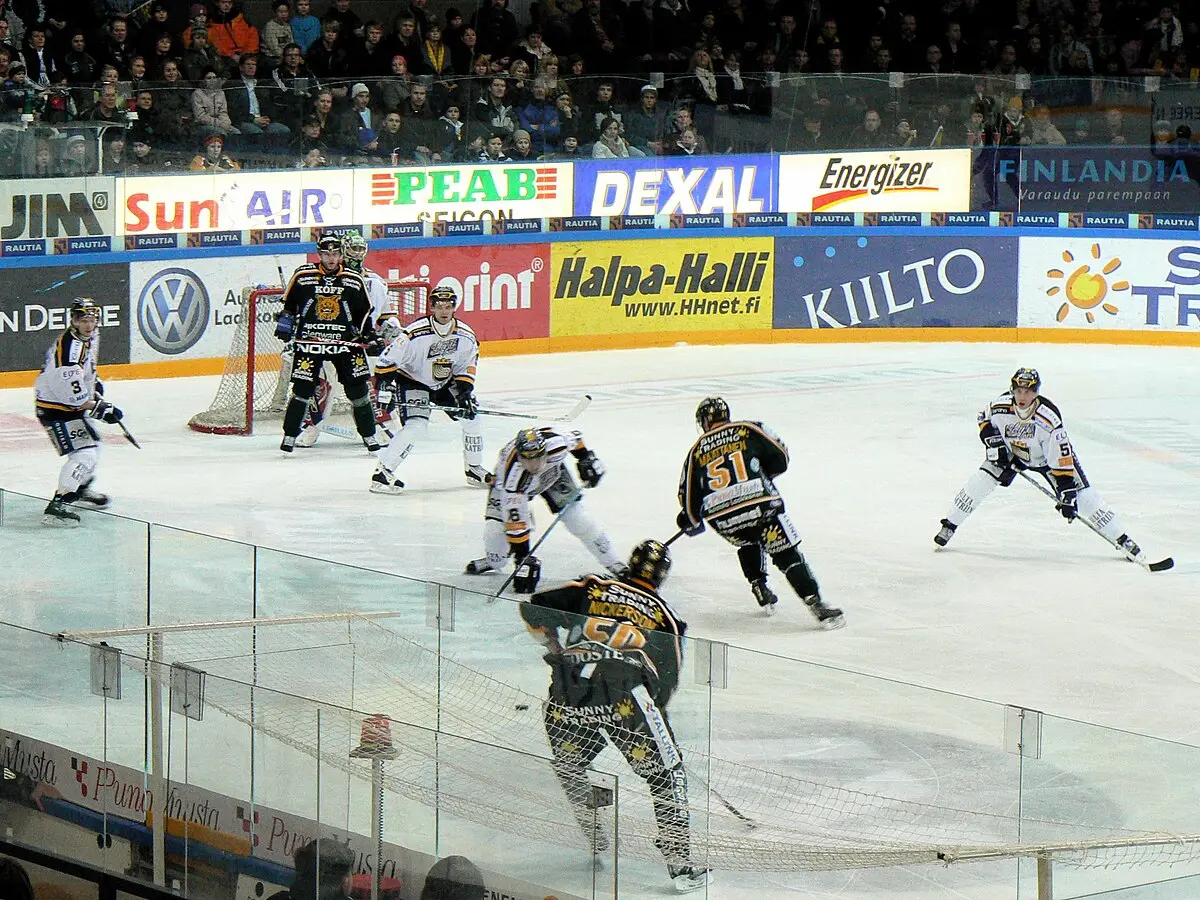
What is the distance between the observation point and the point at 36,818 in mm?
5922

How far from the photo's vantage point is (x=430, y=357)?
1186 cm

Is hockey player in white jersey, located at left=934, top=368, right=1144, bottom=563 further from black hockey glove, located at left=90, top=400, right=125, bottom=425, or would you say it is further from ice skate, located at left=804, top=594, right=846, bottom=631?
black hockey glove, located at left=90, top=400, right=125, bottom=425

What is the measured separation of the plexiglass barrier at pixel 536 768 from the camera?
17.1 ft

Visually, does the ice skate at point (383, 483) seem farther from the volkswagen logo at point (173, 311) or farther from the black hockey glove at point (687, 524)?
the volkswagen logo at point (173, 311)

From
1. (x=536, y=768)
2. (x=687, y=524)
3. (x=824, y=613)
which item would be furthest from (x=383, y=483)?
(x=536, y=768)

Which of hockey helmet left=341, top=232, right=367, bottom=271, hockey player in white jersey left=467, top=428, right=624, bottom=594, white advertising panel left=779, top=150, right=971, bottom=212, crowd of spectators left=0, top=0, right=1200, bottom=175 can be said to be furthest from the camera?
white advertising panel left=779, top=150, right=971, bottom=212

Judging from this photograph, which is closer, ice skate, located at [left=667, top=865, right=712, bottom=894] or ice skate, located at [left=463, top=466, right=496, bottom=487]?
ice skate, located at [left=667, top=865, right=712, bottom=894]

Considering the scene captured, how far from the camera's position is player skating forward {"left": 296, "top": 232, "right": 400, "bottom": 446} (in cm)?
1269

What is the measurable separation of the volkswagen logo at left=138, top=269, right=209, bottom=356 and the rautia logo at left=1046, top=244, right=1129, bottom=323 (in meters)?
7.60

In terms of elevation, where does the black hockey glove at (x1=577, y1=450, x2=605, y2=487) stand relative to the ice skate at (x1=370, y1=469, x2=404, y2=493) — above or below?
above

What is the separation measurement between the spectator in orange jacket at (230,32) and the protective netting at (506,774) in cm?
1092

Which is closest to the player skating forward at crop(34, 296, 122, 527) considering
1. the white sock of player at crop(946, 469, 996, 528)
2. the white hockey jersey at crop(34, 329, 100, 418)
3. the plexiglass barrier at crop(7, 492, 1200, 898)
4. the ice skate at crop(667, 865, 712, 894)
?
the white hockey jersey at crop(34, 329, 100, 418)

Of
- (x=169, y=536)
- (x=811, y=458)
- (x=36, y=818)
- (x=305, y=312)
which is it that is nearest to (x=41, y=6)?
(x=305, y=312)

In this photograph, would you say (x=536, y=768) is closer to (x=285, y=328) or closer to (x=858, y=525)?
(x=858, y=525)
